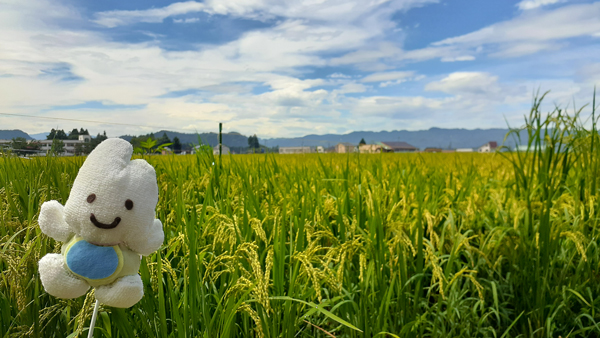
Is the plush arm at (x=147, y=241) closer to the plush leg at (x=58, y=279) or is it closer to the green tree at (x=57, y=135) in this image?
the plush leg at (x=58, y=279)

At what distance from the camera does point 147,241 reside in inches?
33.7

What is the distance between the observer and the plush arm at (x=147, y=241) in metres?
0.84

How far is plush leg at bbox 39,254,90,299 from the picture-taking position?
807 millimetres

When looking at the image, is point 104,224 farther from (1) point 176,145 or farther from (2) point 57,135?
(1) point 176,145

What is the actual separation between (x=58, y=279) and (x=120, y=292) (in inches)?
5.2

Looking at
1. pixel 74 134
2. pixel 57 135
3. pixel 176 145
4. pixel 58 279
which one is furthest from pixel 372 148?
pixel 58 279

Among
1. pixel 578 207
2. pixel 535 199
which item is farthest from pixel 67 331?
pixel 578 207

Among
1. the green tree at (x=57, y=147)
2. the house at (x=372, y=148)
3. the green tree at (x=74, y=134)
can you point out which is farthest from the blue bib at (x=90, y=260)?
the house at (x=372, y=148)

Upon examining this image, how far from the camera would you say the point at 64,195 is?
5.85 ft

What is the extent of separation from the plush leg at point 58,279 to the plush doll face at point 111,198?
0.26 ft

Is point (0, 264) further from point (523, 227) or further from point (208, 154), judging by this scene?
point (523, 227)

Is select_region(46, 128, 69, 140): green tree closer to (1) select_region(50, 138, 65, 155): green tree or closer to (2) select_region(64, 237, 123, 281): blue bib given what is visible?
(1) select_region(50, 138, 65, 155): green tree

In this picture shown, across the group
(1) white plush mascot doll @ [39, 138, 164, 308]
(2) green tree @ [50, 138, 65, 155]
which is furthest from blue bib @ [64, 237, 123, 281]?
(2) green tree @ [50, 138, 65, 155]

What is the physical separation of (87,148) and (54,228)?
167 cm
